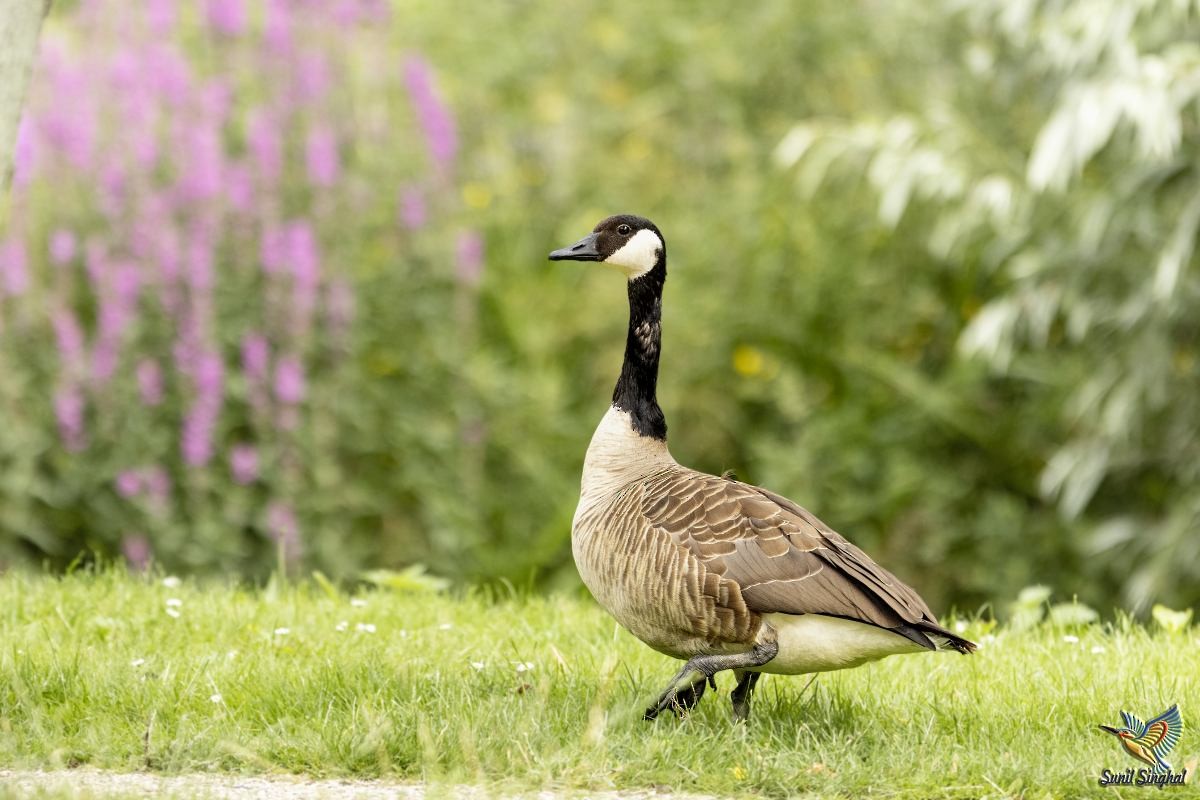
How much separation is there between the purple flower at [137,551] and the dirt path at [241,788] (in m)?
Result: 3.65

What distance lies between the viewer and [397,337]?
329 inches

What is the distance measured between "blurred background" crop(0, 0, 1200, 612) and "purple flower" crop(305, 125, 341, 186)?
22 millimetres

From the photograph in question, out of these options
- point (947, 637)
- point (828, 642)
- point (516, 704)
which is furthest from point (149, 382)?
point (947, 637)

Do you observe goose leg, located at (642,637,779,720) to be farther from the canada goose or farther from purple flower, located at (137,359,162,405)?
purple flower, located at (137,359,162,405)

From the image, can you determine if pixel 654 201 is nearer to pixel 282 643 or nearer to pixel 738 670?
pixel 282 643

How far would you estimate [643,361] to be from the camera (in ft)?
16.3

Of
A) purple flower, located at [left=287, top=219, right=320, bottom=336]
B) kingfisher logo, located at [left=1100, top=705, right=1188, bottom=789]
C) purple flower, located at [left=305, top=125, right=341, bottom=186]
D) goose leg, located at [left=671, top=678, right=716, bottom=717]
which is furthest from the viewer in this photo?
purple flower, located at [left=305, top=125, right=341, bottom=186]

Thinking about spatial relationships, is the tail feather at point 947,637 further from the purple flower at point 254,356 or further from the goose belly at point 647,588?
the purple flower at point 254,356

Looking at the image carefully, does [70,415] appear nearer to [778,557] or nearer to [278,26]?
→ [278,26]

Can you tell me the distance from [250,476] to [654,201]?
3.44 meters

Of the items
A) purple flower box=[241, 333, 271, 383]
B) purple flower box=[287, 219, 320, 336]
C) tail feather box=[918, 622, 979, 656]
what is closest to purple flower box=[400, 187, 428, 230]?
purple flower box=[287, 219, 320, 336]

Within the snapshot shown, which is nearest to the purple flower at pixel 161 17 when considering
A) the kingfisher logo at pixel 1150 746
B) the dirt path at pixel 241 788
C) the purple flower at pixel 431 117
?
the purple flower at pixel 431 117

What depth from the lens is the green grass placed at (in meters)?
3.96

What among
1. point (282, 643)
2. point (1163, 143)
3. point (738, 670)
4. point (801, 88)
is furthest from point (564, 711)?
point (801, 88)
